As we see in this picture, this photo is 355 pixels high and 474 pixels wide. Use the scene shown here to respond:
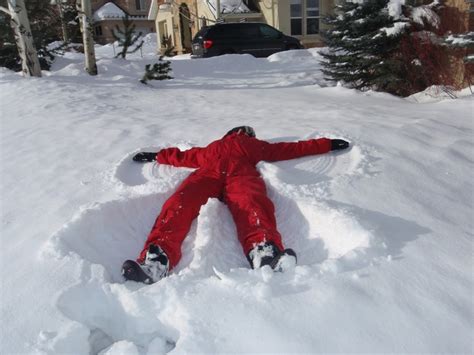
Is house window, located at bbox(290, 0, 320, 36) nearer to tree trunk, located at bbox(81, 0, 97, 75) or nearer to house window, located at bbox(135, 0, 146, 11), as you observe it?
tree trunk, located at bbox(81, 0, 97, 75)

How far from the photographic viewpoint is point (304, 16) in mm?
17922

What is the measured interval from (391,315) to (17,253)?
2.38 meters

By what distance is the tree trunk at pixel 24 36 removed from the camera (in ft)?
27.6

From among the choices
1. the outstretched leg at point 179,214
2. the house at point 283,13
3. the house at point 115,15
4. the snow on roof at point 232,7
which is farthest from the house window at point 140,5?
the outstretched leg at point 179,214

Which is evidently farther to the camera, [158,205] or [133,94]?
[133,94]

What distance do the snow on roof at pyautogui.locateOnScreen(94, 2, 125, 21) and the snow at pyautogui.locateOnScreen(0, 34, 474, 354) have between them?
33.4m

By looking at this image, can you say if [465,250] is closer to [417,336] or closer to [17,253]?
[417,336]

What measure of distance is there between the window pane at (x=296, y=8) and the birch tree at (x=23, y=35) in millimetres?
12050

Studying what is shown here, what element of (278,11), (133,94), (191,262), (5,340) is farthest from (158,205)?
(278,11)

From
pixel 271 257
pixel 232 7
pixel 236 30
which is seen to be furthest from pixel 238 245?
pixel 232 7

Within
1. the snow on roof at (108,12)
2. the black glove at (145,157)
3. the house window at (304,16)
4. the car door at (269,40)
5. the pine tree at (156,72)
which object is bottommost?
the black glove at (145,157)

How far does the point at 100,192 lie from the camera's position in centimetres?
371

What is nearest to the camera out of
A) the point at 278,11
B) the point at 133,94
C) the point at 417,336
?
the point at 417,336

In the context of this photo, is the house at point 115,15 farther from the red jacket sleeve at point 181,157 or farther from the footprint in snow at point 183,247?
the footprint in snow at point 183,247
